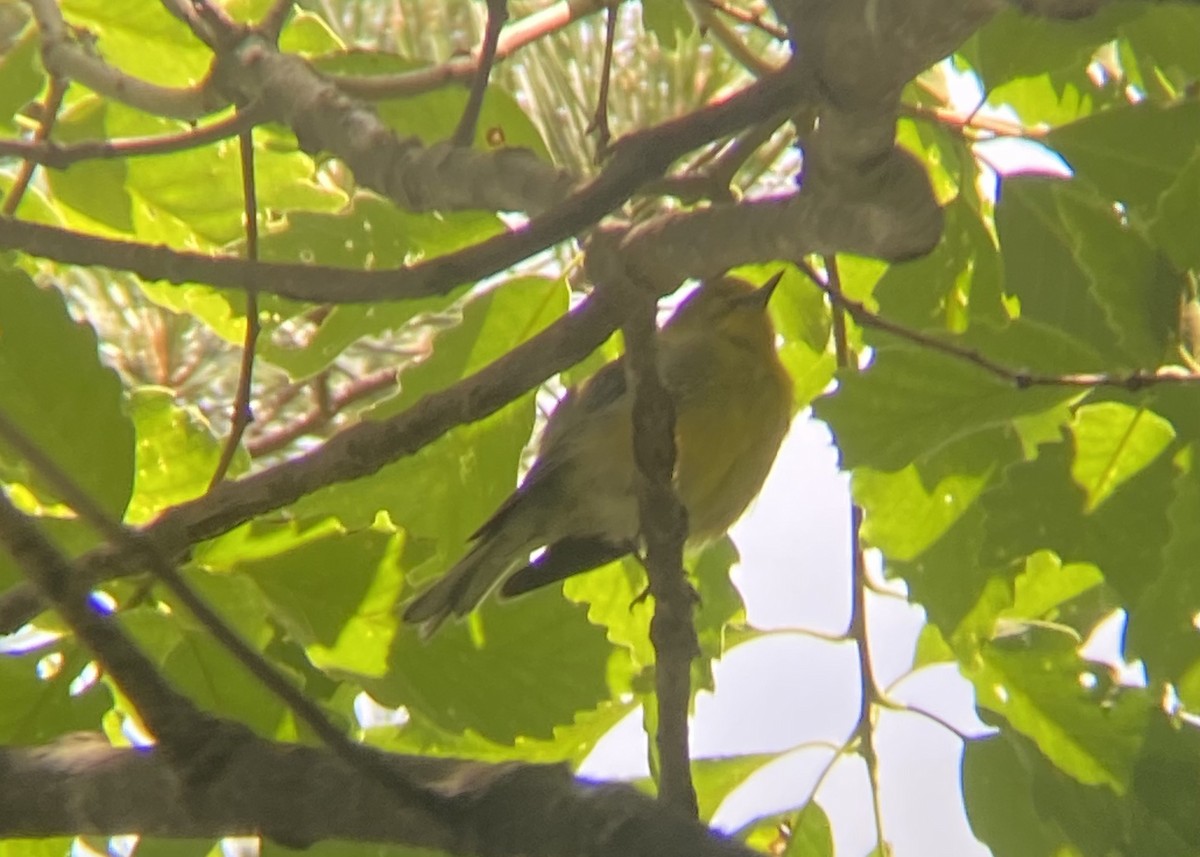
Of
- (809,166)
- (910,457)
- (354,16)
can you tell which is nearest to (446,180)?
(809,166)

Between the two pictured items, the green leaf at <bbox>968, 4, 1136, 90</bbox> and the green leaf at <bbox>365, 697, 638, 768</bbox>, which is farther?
the green leaf at <bbox>365, 697, 638, 768</bbox>

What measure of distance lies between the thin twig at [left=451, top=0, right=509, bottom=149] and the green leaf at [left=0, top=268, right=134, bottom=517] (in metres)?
0.49

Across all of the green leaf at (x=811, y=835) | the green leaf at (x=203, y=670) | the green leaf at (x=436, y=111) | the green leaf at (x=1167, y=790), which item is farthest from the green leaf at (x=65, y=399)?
the green leaf at (x=1167, y=790)

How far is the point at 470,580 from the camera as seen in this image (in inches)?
113

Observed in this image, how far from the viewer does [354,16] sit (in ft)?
11.7

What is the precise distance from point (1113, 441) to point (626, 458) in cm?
132

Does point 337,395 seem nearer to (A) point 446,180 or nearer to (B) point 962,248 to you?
(B) point 962,248

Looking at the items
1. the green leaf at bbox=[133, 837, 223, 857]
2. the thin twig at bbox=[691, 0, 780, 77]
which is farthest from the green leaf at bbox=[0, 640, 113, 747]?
the thin twig at bbox=[691, 0, 780, 77]

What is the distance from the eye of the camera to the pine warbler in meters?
3.06

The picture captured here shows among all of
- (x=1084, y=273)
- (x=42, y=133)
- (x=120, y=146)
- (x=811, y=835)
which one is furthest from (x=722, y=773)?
(x=42, y=133)

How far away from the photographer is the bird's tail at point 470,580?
2238 millimetres

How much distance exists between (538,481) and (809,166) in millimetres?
2165

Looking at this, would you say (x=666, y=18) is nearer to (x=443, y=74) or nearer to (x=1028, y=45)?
(x=443, y=74)

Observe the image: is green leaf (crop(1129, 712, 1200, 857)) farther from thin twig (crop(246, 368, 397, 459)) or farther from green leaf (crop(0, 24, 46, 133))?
green leaf (crop(0, 24, 46, 133))
